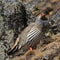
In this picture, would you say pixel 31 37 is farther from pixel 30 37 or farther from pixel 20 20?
pixel 20 20

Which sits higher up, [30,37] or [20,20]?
[20,20]

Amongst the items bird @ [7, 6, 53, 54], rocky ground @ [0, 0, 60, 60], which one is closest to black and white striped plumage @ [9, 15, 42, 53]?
bird @ [7, 6, 53, 54]

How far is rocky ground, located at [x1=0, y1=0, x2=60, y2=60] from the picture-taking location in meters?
7.60

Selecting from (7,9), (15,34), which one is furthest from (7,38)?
(7,9)

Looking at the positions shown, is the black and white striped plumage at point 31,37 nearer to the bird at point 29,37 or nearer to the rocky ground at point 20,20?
the bird at point 29,37

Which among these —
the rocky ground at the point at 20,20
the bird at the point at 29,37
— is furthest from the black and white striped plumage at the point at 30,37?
the rocky ground at the point at 20,20

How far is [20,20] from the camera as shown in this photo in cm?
896

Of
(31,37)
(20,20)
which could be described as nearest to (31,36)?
(31,37)

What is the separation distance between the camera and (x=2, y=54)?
314 inches

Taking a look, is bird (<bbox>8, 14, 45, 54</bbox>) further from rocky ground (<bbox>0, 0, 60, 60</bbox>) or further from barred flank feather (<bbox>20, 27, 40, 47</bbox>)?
rocky ground (<bbox>0, 0, 60, 60</bbox>)

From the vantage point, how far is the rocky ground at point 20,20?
7605 millimetres

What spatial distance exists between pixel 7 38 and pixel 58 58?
2.09m

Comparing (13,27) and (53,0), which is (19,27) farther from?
(53,0)

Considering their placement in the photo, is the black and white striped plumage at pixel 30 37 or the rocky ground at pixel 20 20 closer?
the rocky ground at pixel 20 20
